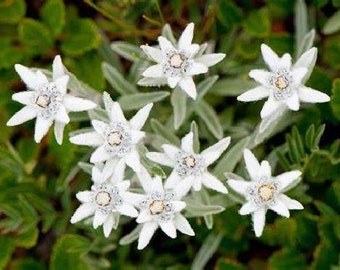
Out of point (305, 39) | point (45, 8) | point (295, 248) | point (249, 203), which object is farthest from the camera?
point (45, 8)

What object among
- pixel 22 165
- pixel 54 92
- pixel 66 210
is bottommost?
pixel 66 210

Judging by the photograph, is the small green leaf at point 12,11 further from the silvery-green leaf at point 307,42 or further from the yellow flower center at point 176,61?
the silvery-green leaf at point 307,42

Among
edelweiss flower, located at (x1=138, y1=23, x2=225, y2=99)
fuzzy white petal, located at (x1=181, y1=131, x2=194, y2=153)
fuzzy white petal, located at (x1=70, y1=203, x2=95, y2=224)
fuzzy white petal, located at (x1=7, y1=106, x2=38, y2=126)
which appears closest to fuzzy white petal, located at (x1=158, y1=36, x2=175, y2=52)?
edelweiss flower, located at (x1=138, y1=23, x2=225, y2=99)

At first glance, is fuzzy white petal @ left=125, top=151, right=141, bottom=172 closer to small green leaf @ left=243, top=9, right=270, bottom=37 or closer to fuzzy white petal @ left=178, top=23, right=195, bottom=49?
fuzzy white petal @ left=178, top=23, right=195, bottom=49

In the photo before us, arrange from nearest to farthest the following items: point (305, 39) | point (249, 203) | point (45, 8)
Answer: point (249, 203) < point (305, 39) < point (45, 8)

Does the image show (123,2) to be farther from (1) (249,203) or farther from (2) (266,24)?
(1) (249,203)

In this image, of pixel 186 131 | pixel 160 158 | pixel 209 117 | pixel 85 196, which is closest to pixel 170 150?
pixel 160 158

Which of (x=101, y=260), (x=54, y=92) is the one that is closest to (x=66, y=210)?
(x=101, y=260)

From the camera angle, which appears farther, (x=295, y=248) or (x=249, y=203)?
(x=295, y=248)
